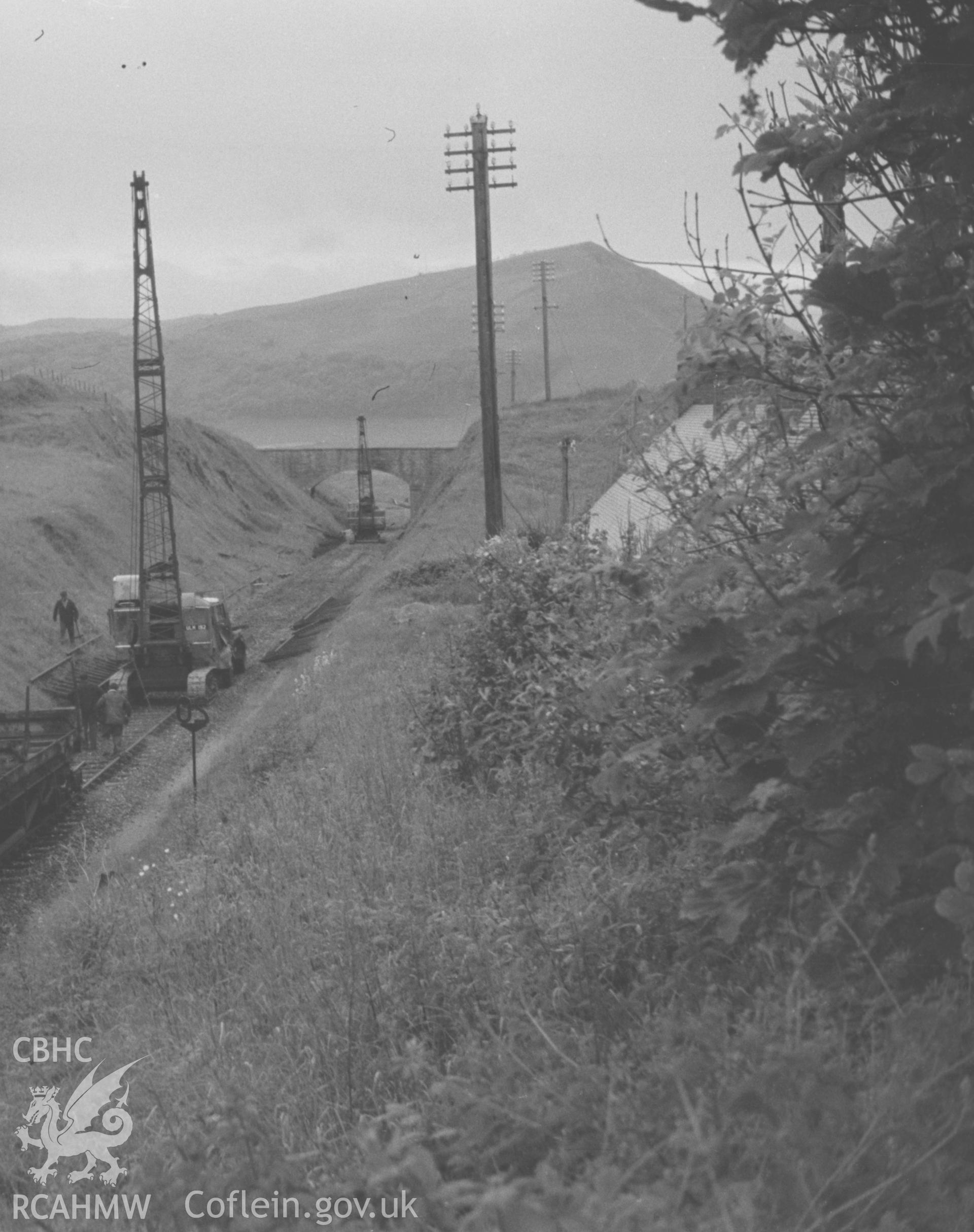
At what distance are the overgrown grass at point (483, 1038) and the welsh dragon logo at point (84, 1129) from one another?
0.17m

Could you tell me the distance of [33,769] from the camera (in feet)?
57.5

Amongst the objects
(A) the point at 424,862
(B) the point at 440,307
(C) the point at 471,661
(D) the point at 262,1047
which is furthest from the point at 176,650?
(B) the point at 440,307

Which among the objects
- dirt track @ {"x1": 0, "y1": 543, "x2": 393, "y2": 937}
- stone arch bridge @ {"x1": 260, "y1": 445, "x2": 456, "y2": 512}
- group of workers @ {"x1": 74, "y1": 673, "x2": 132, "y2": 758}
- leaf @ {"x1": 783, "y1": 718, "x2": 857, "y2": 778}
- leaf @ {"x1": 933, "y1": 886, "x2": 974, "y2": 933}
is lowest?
dirt track @ {"x1": 0, "y1": 543, "x2": 393, "y2": 937}

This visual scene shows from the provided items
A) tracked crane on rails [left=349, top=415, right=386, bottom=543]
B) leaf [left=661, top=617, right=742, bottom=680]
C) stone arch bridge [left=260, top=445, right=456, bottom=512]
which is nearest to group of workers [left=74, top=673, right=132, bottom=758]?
leaf [left=661, top=617, right=742, bottom=680]

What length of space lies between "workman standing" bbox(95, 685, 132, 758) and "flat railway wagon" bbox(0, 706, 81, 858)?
6.53ft

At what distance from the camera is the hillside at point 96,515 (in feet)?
121

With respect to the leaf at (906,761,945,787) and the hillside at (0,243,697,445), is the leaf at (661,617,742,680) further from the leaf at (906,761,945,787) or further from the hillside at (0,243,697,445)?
the hillside at (0,243,697,445)

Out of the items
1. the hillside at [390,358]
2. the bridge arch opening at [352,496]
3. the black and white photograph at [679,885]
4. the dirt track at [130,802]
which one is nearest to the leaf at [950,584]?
the black and white photograph at [679,885]

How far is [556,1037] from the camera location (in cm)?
405

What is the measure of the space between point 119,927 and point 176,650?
61.2ft

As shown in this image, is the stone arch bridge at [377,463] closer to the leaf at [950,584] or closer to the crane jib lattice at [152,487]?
the crane jib lattice at [152,487]

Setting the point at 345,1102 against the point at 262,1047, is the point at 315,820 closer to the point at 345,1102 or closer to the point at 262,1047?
the point at 262,1047

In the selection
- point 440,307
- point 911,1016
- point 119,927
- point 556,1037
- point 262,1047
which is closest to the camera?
point 911,1016

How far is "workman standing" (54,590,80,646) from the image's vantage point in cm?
3356
